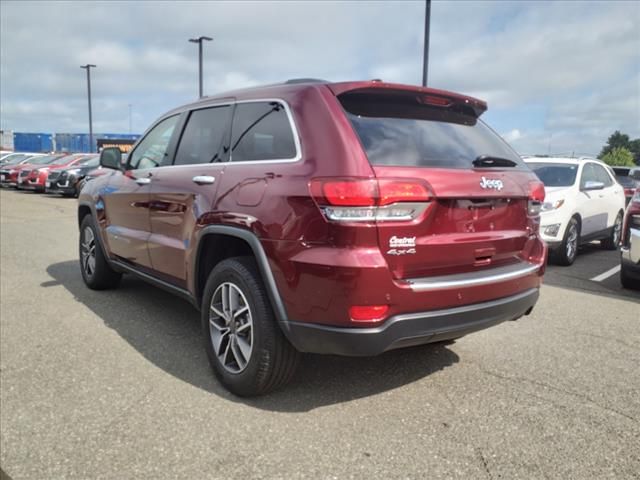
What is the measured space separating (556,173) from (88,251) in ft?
22.8

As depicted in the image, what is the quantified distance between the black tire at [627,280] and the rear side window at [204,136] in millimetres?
4928

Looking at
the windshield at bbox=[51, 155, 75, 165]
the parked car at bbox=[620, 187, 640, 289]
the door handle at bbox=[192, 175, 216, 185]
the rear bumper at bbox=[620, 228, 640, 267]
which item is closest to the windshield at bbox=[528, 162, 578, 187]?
the parked car at bbox=[620, 187, 640, 289]

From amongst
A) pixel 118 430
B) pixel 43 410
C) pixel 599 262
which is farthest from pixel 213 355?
pixel 599 262

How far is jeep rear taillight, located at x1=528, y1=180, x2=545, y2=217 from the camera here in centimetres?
336

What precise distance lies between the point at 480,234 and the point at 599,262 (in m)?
6.59

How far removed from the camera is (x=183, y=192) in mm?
3754

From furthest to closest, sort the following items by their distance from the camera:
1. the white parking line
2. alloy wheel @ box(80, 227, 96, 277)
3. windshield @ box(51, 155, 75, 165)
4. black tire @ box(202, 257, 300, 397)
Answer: windshield @ box(51, 155, 75, 165) → the white parking line → alloy wheel @ box(80, 227, 96, 277) → black tire @ box(202, 257, 300, 397)

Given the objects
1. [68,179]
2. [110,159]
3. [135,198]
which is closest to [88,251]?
[110,159]

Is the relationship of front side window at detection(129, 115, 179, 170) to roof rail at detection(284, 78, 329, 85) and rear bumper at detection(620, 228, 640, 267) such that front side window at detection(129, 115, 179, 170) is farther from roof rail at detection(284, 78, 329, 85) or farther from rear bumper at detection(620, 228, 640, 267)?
rear bumper at detection(620, 228, 640, 267)

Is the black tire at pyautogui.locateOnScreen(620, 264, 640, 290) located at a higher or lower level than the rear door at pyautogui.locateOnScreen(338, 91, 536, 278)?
lower

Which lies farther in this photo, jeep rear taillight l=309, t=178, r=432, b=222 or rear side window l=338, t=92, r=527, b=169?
rear side window l=338, t=92, r=527, b=169

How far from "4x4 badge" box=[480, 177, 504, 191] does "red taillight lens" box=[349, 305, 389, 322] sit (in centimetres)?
93

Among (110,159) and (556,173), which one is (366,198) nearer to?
(110,159)

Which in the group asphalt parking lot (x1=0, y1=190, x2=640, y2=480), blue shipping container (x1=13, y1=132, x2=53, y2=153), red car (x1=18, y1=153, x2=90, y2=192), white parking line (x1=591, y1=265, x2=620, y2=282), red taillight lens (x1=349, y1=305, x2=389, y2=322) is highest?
blue shipping container (x1=13, y1=132, x2=53, y2=153)
